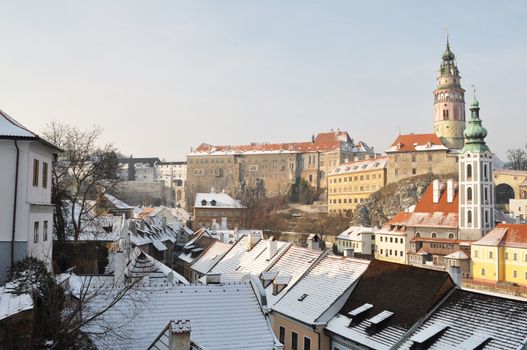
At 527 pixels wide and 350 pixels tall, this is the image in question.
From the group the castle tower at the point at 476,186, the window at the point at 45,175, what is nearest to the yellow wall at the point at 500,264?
the castle tower at the point at 476,186

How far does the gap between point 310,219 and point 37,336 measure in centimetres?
9588

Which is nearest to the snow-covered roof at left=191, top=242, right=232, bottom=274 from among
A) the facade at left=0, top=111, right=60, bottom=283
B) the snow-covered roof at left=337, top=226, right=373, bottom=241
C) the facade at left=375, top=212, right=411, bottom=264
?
the facade at left=0, top=111, right=60, bottom=283

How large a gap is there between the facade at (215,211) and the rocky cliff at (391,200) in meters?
22.6

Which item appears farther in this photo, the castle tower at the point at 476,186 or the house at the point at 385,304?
the castle tower at the point at 476,186

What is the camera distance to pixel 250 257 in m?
31.8

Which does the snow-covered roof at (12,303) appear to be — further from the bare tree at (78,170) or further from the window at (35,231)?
the bare tree at (78,170)

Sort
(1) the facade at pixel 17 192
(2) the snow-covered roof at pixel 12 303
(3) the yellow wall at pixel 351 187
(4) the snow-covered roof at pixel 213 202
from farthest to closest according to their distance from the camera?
1. (3) the yellow wall at pixel 351 187
2. (4) the snow-covered roof at pixel 213 202
3. (1) the facade at pixel 17 192
4. (2) the snow-covered roof at pixel 12 303

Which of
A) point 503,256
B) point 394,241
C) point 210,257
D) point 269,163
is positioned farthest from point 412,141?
point 210,257

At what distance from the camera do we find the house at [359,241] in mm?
75938

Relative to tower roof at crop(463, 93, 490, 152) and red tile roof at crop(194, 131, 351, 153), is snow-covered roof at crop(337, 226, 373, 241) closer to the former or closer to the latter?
tower roof at crop(463, 93, 490, 152)

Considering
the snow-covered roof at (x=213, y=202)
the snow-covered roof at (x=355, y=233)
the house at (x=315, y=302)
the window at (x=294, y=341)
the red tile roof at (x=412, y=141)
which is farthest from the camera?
the red tile roof at (x=412, y=141)

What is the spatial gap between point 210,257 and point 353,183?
7451 centimetres

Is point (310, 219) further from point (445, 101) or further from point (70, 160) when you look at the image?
point (70, 160)

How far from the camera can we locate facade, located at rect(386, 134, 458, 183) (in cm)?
9981
